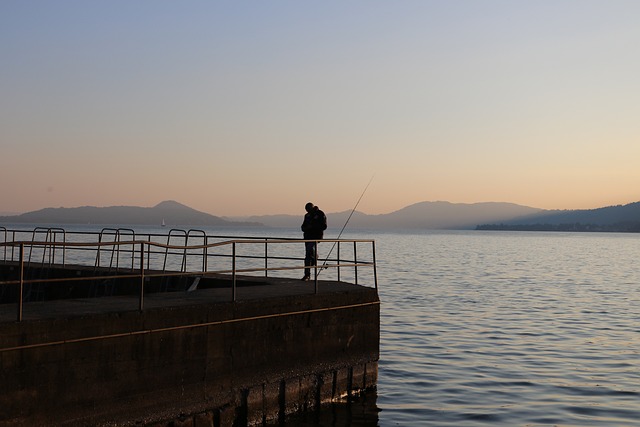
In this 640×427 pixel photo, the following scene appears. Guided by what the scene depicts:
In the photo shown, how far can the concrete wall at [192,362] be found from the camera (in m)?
8.80

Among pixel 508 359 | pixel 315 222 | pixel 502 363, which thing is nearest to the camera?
pixel 315 222

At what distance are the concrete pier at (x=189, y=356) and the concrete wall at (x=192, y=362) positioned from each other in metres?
0.01

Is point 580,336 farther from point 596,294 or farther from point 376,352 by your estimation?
point 596,294

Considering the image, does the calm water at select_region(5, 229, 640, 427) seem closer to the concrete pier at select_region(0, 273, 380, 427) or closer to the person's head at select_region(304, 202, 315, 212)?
the concrete pier at select_region(0, 273, 380, 427)

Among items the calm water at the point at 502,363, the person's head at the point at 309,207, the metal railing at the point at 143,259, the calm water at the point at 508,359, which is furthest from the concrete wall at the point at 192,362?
the person's head at the point at 309,207

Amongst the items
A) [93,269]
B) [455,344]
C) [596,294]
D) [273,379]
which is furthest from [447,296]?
[273,379]

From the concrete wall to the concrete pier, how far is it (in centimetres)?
1

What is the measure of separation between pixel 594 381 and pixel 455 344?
5.02 metres

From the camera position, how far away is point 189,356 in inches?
416

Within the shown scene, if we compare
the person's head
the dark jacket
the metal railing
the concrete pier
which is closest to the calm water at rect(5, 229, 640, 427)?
the concrete pier

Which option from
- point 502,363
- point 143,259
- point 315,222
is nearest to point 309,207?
point 315,222

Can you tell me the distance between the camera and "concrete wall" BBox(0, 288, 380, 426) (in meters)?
8.80

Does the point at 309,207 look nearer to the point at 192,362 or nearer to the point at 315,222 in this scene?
the point at 315,222

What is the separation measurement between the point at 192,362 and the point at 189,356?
0.37 ft
